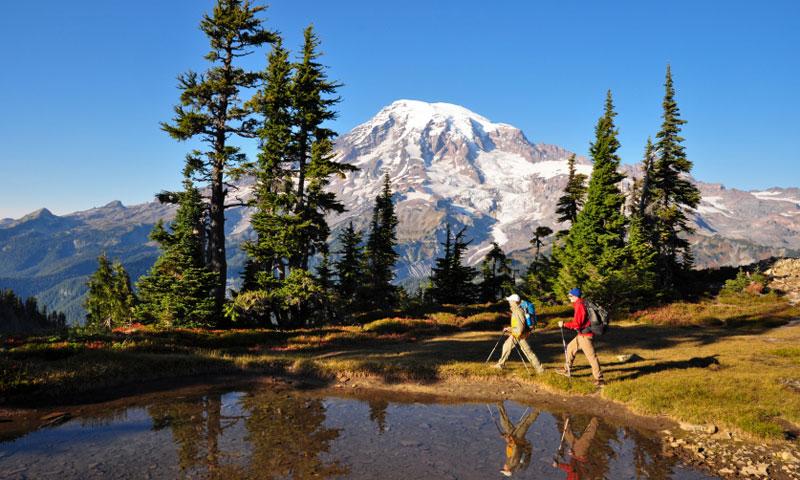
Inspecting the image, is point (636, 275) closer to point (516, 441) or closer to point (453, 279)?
point (453, 279)

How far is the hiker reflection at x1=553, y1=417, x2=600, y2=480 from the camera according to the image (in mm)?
8141

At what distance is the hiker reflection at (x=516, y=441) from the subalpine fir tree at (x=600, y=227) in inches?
1120

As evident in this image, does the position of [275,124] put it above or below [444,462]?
above

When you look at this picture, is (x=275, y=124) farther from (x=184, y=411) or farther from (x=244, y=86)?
(x=184, y=411)

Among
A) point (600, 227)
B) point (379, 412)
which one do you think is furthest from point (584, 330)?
point (600, 227)

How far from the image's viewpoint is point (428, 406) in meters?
12.2

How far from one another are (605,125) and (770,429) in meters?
37.4

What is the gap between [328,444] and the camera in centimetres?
923

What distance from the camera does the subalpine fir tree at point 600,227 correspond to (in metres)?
38.5

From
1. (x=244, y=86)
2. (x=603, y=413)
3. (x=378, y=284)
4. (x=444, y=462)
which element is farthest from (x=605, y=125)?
(x=444, y=462)

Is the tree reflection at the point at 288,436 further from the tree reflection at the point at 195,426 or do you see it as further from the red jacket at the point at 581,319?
the red jacket at the point at 581,319

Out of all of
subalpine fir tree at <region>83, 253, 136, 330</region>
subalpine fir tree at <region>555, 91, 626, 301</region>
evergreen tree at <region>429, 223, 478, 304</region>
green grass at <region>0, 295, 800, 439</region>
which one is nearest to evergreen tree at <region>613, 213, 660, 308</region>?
subalpine fir tree at <region>555, 91, 626, 301</region>

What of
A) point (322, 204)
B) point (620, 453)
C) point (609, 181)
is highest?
point (609, 181)

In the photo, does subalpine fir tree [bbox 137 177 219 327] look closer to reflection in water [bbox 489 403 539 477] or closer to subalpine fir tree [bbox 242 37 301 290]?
subalpine fir tree [bbox 242 37 301 290]
